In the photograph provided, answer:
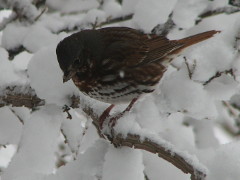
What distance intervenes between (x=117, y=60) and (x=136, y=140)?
1.36 metres

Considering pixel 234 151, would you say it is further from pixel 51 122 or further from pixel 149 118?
pixel 51 122

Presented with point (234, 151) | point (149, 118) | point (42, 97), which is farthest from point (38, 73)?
point (234, 151)

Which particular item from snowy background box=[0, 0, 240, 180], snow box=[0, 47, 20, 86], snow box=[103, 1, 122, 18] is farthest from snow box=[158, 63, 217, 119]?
snow box=[103, 1, 122, 18]

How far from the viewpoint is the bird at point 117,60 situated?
393 centimetres

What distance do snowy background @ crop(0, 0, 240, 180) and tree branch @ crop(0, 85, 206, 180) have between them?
0.02m

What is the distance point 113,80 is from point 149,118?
0.51 m

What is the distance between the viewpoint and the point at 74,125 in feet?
14.4

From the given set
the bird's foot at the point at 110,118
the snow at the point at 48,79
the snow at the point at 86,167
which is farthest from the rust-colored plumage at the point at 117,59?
the snow at the point at 86,167

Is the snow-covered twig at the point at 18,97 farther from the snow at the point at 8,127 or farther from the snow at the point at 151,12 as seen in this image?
the snow at the point at 151,12

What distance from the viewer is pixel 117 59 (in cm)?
412

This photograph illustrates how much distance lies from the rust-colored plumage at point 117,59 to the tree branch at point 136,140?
337mm

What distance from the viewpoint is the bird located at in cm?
393

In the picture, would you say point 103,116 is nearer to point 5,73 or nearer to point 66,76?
point 66,76

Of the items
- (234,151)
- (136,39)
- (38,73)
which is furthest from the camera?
(136,39)
